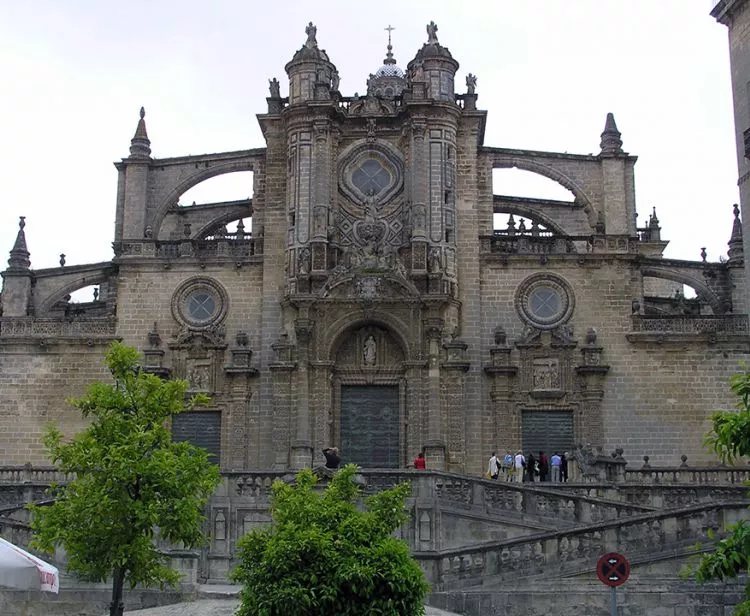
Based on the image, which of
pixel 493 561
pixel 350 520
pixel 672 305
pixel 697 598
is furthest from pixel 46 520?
pixel 672 305

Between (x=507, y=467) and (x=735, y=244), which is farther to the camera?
(x=735, y=244)

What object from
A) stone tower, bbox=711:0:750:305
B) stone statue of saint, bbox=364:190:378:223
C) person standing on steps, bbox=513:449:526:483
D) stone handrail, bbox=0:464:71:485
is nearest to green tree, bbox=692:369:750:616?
stone tower, bbox=711:0:750:305

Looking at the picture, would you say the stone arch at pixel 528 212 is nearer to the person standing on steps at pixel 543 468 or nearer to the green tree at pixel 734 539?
the person standing on steps at pixel 543 468

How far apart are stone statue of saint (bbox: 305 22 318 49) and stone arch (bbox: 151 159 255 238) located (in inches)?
150

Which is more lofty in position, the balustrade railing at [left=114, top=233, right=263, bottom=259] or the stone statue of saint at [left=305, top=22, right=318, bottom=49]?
the stone statue of saint at [left=305, top=22, right=318, bottom=49]

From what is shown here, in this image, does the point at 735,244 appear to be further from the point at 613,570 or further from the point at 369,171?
the point at 613,570

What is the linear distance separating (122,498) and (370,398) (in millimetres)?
16754

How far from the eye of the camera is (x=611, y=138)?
37062 mm

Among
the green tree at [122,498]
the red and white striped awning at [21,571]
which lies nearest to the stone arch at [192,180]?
the green tree at [122,498]

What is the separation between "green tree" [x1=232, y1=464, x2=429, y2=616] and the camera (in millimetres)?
15695

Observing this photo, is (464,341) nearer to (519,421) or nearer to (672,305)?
(519,421)

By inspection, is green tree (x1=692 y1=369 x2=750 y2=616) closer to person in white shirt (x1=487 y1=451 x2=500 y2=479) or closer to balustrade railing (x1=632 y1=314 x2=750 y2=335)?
person in white shirt (x1=487 y1=451 x2=500 y2=479)

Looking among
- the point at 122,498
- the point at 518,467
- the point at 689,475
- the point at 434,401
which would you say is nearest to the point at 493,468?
the point at 518,467

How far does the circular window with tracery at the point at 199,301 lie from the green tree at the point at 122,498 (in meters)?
16.4
